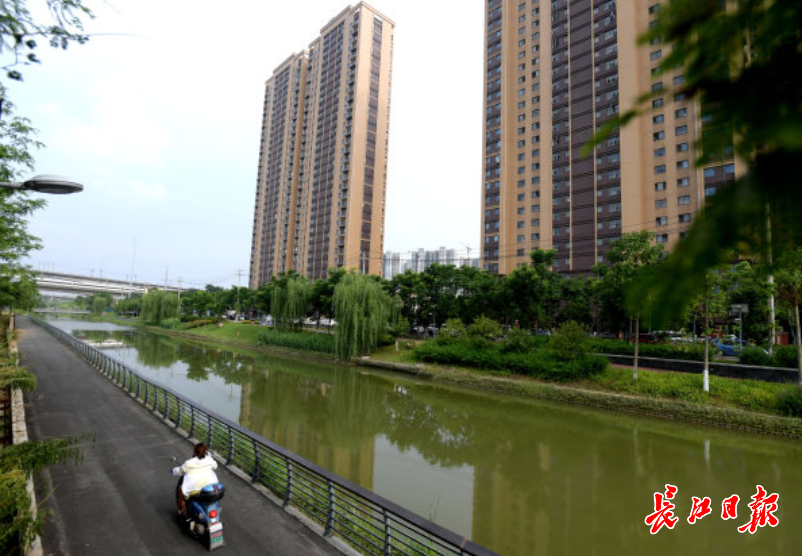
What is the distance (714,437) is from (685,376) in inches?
179

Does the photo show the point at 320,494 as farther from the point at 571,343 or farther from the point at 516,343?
the point at 516,343

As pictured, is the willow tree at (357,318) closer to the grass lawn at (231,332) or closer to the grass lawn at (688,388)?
the grass lawn at (688,388)

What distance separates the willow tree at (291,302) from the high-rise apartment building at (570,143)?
22.0 meters

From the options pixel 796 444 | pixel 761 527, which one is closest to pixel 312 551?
pixel 761 527

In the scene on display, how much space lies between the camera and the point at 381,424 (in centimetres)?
1495

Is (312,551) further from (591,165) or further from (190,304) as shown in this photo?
(190,304)

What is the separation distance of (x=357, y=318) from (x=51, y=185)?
24.3 meters

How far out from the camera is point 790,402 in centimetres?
1397

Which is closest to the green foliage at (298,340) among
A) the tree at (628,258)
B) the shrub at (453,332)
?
the shrub at (453,332)

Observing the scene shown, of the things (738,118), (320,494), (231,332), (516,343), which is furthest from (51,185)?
(231,332)

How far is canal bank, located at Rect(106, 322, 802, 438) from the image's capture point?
14.0 meters

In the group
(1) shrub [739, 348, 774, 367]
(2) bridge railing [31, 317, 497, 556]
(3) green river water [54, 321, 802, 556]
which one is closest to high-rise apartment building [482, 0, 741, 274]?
(1) shrub [739, 348, 774, 367]

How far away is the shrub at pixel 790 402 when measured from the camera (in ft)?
45.2

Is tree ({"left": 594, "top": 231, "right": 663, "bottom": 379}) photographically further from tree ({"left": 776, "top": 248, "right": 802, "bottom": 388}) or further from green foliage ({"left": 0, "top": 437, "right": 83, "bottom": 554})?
green foliage ({"left": 0, "top": 437, "right": 83, "bottom": 554})
